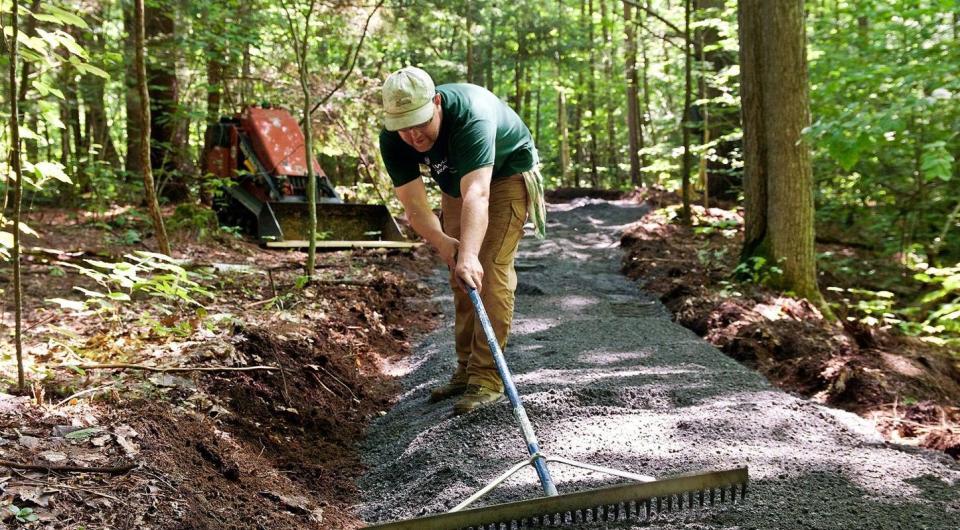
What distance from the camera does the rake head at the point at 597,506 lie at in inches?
85.7

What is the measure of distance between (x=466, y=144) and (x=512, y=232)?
72 centimetres

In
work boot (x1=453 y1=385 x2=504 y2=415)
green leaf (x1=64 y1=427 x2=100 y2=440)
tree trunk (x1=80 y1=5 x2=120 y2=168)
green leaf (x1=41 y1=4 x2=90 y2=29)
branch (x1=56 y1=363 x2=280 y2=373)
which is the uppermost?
tree trunk (x1=80 y1=5 x2=120 y2=168)

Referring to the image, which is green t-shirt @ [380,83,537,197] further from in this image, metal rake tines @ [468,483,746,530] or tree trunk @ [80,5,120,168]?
tree trunk @ [80,5,120,168]

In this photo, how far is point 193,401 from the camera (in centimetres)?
325

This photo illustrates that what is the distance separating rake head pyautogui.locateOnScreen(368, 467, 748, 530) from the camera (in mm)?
2176

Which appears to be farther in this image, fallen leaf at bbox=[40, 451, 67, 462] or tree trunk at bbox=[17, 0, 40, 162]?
tree trunk at bbox=[17, 0, 40, 162]

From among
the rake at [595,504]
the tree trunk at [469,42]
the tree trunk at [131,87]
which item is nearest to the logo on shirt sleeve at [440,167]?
the rake at [595,504]

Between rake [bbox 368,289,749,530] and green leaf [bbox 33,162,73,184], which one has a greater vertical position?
green leaf [bbox 33,162,73,184]

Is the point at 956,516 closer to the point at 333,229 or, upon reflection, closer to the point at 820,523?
the point at 820,523

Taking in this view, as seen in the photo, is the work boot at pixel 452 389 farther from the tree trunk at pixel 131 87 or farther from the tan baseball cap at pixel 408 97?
the tree trunk at pixel 131 87

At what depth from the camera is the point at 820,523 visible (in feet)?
7.84

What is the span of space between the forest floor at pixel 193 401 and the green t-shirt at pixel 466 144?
1.21 meters

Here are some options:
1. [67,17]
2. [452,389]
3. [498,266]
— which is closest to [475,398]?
[452,389]

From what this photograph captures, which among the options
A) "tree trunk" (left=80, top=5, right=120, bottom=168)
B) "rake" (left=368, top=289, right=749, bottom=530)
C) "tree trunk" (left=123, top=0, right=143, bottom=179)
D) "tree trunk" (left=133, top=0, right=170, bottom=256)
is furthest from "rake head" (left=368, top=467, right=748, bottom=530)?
"tree trunk" (left=80, top=5, right=120, bottom=168)
